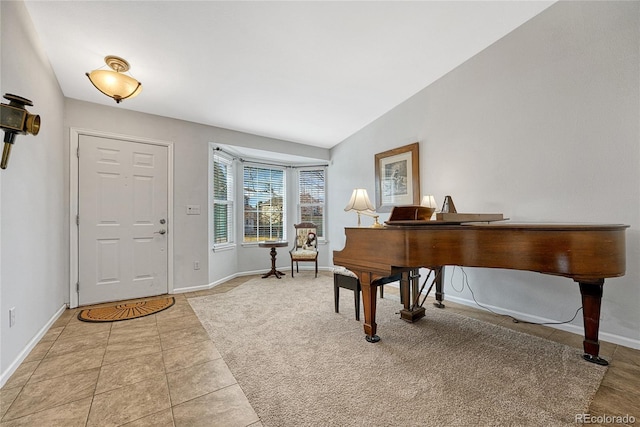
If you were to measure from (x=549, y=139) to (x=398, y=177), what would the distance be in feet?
5.56

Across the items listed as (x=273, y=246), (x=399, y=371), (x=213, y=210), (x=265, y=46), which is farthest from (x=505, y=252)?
(x=213, y=210)

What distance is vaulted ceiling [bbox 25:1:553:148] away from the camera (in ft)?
6.60

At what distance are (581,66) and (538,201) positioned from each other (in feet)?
3.77

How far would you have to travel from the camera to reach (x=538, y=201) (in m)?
2.42

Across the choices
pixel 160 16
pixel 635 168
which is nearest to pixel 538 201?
pixel 635 168

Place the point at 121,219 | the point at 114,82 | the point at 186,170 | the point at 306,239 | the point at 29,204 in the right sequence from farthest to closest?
the point at 306,239 → the point at 186,170 → the point at 121,219 → the point at 114,82 → the point at 29,204

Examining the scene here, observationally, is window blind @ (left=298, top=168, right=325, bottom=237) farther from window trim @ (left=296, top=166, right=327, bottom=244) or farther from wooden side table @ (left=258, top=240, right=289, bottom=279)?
wooden side table @ (left=258, top=240, right=289, bottom=279)

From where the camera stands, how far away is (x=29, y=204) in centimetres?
204

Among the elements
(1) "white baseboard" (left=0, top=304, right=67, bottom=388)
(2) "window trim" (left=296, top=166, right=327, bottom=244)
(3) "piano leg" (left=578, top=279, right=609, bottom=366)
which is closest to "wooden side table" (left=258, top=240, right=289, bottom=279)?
(2) "window trim" (left=296, top=166, right=327, bottom=244)

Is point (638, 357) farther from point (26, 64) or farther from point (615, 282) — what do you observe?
point (26, 64)

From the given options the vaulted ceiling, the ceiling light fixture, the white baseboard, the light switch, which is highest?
the vaulted ceiling

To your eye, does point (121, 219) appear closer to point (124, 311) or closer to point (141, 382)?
point (124, 311)
